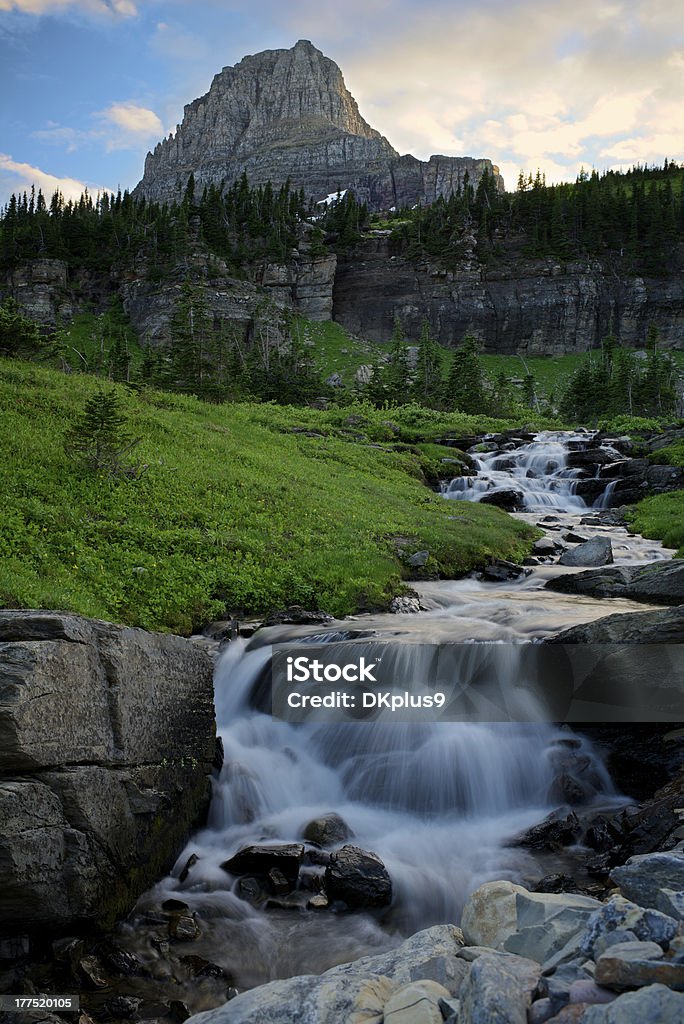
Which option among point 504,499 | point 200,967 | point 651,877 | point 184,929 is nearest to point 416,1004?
point 651,877

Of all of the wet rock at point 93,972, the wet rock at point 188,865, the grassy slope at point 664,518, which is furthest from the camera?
the grassy slope at point 664,518

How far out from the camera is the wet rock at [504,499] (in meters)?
30.9

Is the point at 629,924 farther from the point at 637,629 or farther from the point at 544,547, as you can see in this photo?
the point at 544,547

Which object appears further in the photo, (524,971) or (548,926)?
(548,926)

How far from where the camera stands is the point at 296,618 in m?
14.0

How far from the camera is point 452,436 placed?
144ft

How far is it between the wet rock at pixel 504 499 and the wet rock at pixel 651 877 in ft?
85.3

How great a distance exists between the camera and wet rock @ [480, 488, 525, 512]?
101ft

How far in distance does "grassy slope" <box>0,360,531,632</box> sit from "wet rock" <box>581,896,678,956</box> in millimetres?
8943

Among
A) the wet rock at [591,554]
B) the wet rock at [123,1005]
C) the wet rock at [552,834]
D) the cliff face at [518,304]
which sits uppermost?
the cliff face at [518,304]

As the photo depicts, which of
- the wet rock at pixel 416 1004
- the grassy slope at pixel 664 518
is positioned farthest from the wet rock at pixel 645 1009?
the grassy slope at pixel 664 518

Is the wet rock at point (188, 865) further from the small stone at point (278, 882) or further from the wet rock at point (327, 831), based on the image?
the wet rock at point (327, 831)

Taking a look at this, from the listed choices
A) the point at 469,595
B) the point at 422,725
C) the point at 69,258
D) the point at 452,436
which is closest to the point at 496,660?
the point at 422,725

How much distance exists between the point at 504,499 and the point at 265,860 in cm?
2476
